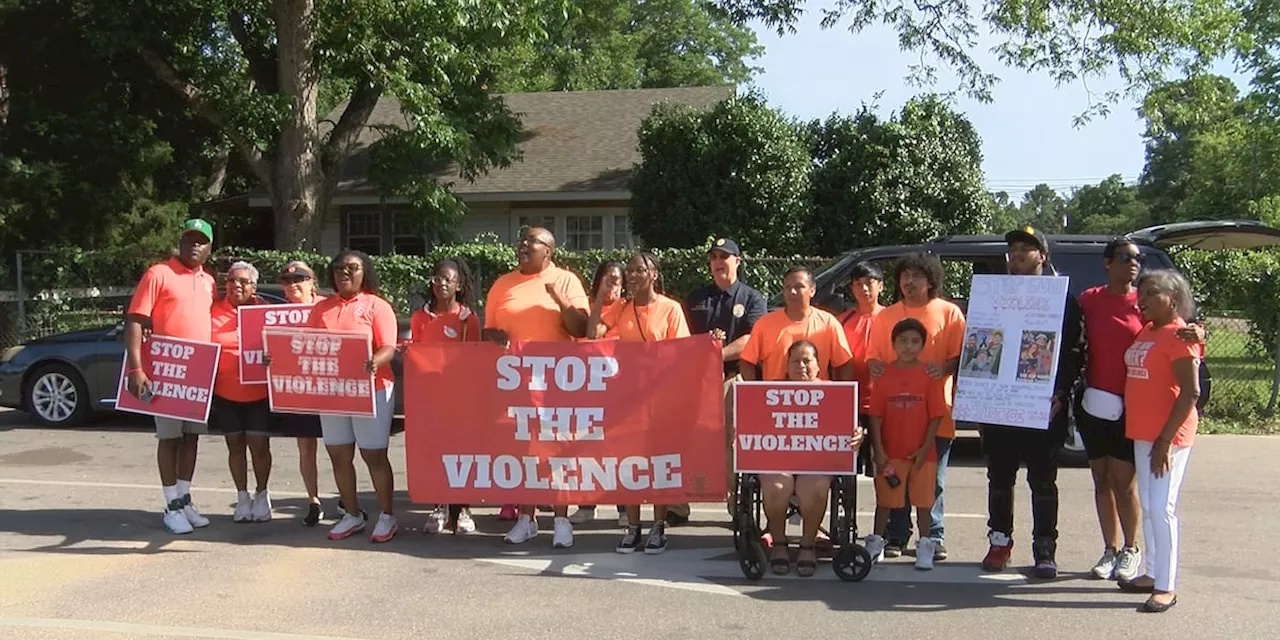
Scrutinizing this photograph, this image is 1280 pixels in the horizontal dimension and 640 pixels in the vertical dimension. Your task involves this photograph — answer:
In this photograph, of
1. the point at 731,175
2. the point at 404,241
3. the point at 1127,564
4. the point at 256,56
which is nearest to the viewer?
the point at 1127,564

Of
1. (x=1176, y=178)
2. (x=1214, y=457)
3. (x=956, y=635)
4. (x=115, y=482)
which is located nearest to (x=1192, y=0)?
(x=1214, y=457)

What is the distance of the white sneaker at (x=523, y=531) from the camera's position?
640 cm

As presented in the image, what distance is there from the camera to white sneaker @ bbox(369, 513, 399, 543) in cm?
640

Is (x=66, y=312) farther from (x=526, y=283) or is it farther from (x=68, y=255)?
(x=526, y=283)

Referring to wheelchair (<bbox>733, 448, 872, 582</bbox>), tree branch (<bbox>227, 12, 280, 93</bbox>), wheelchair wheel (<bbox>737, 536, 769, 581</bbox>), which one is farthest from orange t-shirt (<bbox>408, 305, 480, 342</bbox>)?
tree branch (<bbox>227, 12, 280, 93</bbox>)

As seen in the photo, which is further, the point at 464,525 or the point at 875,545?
the point at 464,525

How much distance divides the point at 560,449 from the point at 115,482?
4137 millimetres

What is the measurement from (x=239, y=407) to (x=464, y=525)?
1635mm

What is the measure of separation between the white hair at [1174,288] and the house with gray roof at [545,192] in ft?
51.3

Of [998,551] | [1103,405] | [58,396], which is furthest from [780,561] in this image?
[58,396]

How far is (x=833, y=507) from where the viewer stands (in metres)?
5.75

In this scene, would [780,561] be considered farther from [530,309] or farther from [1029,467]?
[530,309]

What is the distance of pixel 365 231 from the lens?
74.5 ft

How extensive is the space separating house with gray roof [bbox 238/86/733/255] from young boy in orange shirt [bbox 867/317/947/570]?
590 inches
